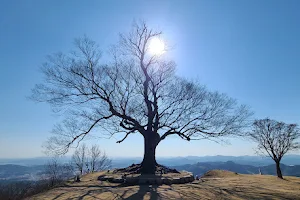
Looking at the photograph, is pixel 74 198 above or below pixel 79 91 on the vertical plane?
below

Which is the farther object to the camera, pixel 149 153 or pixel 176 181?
pixel 149 153

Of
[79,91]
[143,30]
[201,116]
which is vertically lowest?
[201,116]

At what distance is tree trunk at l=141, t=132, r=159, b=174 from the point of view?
18.3 meters

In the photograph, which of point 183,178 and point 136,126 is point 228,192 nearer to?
point 183,178

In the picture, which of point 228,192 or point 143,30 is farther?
point 143,30

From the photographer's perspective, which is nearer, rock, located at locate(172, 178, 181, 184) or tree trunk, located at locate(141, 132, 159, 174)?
rock, located at locate(172, 178, 181, 184)

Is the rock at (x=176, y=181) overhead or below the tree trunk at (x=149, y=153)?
below

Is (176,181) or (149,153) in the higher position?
(149,153)

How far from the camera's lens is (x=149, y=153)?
18859 millimetres

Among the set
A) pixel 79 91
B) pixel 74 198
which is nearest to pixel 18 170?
pixel 79 91

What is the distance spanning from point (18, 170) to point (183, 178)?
9886cm

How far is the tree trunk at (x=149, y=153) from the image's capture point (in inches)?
720

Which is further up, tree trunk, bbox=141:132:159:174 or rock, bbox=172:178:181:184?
tree trunk, bbox=141:132:159:174

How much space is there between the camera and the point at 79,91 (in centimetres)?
1780
